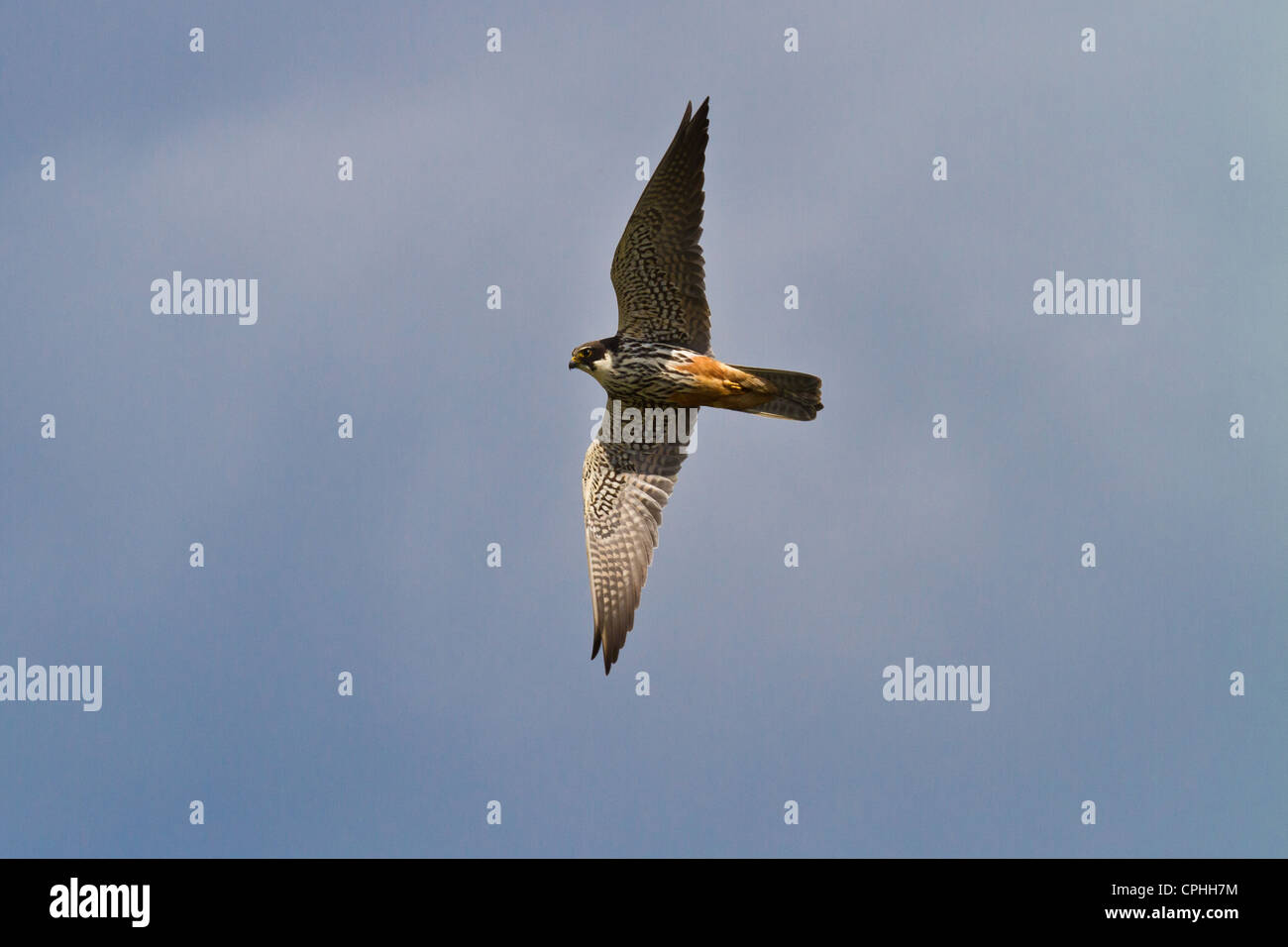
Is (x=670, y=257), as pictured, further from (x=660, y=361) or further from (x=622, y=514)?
(x=622, y=514)

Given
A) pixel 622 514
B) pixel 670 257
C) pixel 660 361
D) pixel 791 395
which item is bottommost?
pixel 622 514

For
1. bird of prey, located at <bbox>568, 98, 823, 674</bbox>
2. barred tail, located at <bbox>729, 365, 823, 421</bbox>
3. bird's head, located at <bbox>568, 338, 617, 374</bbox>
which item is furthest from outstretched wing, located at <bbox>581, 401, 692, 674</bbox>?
barred tail, located at <bbox>729, 365, 823, 421</bbox>

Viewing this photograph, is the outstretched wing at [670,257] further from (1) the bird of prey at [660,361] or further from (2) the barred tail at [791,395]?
(2) the barred tail at [791,395]

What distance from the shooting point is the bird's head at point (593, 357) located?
1555 centimetres

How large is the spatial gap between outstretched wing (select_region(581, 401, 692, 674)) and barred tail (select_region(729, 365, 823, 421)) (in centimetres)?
130

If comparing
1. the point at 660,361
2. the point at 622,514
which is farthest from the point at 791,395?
the point at 622,514

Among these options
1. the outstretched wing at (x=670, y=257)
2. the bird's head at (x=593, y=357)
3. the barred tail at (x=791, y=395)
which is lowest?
the barred tail at (x=791, y=395)

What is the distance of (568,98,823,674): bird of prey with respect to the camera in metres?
15.3

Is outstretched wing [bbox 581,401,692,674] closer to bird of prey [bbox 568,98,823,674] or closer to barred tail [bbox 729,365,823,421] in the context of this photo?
bird of prey [bbox 568,98,823,674]

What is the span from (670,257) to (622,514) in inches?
113

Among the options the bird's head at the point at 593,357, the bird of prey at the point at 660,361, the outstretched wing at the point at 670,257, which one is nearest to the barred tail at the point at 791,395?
the bird of prey at the point at 660,361

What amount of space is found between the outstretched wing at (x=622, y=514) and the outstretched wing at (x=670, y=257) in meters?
1.01

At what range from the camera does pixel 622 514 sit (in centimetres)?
1645
